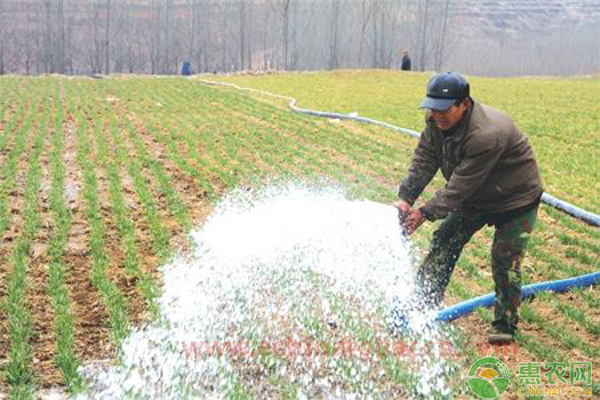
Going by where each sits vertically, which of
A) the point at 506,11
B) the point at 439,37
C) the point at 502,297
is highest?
the point at 506,11

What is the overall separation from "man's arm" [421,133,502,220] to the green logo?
104 centimetres

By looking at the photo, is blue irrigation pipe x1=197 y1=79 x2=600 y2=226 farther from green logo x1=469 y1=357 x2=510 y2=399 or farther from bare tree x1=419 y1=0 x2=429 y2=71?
bare tree x1=419 y1=0 x2=429 y2=71

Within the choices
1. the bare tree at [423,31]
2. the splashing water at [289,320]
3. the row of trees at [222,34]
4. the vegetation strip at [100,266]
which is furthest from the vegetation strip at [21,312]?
the bare tree at [423,31]

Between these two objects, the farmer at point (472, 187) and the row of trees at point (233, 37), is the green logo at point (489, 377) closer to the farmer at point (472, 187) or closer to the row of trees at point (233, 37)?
the farmer at point (472, 187)

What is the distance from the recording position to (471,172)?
138 inches

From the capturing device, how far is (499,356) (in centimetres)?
391

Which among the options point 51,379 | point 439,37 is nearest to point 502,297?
point 51,379

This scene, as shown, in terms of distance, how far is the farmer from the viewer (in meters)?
3.46

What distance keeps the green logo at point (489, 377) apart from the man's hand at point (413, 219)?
98 centimetres

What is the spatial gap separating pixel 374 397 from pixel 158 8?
46402 millimetres

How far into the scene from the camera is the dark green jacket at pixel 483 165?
3.47 m

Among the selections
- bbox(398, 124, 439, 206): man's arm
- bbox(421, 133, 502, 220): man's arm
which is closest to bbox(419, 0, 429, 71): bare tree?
bbox(398, 124, 439, 206): man's arm

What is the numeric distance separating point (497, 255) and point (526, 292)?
1189 millimetres

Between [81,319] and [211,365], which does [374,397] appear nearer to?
[211,365]
